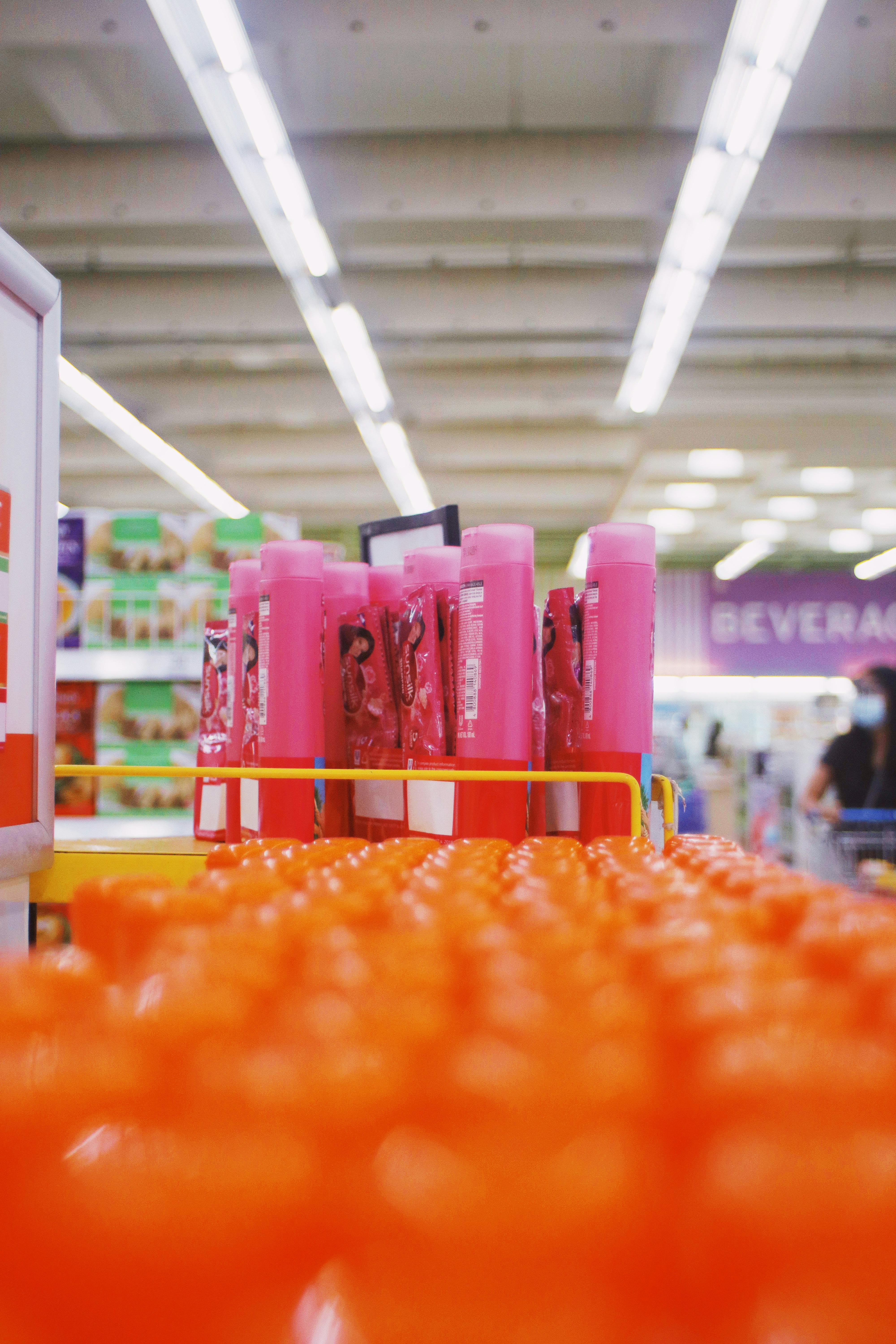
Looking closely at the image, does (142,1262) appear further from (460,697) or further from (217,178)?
(217,178)

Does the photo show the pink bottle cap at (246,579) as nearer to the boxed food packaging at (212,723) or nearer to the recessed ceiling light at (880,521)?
the boxed food packaging at (212,723)

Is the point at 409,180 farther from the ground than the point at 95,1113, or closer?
farther from the ground

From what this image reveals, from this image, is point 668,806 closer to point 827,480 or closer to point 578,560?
point 827,480

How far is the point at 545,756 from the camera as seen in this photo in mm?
1690

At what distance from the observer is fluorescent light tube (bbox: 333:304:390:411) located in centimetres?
580

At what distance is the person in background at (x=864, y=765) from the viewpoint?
5.31m

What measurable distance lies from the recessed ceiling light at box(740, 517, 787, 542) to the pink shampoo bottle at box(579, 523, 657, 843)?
407 inches

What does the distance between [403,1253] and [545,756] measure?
1434mm

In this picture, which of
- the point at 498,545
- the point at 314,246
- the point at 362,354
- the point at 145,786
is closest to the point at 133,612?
the point at 145,786

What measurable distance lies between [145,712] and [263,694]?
5.79 ft

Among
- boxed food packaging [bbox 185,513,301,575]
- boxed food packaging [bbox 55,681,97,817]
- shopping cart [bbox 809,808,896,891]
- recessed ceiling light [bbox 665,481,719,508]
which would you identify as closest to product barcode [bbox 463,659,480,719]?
boxed food packaging [bbox 185,513,301,575]

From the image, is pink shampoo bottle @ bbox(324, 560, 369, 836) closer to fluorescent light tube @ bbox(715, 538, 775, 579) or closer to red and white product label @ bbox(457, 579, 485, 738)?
red and white product label @ bbox(457, 579, 485, 738)

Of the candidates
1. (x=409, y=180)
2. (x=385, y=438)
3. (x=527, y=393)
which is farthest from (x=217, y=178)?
(x=527, y=393)

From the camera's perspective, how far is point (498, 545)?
145 cm
